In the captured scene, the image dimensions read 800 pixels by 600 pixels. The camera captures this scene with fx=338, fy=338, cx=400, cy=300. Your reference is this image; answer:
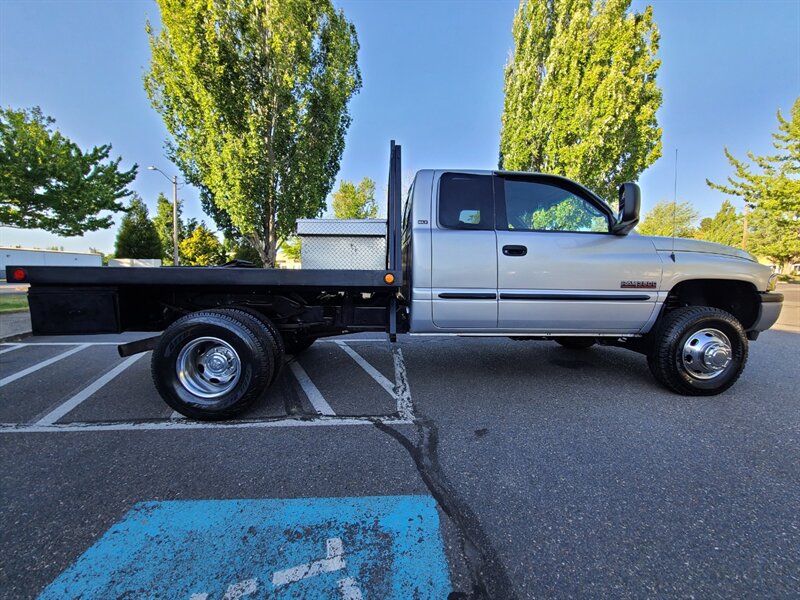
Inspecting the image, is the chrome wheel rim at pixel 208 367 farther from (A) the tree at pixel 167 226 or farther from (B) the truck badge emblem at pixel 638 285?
(A) the tree at pixel 167 226

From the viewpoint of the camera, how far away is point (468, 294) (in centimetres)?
317

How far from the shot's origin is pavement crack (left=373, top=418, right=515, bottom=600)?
137cm

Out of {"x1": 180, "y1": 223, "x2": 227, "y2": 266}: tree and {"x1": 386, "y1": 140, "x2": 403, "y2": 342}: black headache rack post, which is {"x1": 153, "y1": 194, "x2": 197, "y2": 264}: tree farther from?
{"x1": 386, "y1": 140, "x2": 403, "y2": 342}: black headache rack post

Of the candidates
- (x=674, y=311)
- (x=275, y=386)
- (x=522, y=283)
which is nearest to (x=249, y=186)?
(x=275, y=386)

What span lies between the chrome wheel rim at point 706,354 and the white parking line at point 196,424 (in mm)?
2844

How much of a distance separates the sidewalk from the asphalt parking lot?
12.2ft

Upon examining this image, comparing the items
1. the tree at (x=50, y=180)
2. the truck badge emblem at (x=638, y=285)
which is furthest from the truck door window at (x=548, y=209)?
the tree at (x=50, y=180)

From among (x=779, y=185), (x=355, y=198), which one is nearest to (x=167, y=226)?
(x=355, y=198)

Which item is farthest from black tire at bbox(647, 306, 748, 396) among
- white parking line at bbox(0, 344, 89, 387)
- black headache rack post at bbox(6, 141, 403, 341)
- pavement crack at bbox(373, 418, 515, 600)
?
white parking line at bbox(0, 344, 89, 387)

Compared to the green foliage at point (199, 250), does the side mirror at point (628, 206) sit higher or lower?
lower

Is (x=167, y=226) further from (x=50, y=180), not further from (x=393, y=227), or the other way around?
(x=393, y=227)

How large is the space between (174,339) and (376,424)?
182 cm

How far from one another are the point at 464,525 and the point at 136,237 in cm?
3659

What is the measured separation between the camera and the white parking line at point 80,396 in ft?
9.51
